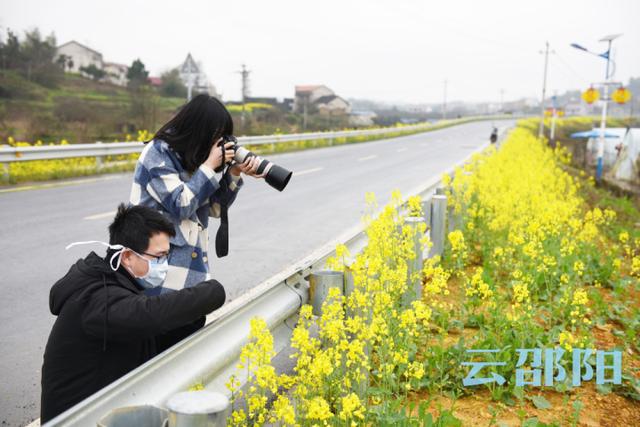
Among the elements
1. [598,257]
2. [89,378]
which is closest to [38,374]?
[89,378]

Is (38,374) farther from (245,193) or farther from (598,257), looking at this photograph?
(245,193)

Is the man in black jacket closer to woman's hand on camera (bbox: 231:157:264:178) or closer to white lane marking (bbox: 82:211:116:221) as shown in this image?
→ woman's hand on camera (bbox: 231:157:264:178)

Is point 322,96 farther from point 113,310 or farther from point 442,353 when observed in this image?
point 113,310

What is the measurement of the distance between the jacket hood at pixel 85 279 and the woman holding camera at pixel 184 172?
0.78 feet

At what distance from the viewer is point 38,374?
149 inches

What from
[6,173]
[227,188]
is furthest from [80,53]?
[227,188]

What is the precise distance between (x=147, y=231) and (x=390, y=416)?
1368 mm

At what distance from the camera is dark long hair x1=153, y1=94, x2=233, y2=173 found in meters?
2.84

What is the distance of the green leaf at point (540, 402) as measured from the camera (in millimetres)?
3453

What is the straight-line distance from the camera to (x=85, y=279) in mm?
2504

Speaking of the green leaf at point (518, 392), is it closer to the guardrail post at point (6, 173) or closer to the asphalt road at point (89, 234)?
the asphalt road at point (89, 234)

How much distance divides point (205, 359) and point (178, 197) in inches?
35.9

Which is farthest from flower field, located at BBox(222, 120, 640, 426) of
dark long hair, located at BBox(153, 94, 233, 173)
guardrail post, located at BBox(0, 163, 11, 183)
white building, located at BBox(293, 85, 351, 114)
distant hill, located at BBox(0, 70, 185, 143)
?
white building, located at BBox(293, 85, 351, 114)

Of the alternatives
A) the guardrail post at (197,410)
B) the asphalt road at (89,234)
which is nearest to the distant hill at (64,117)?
the asphalt road at (89,234)
